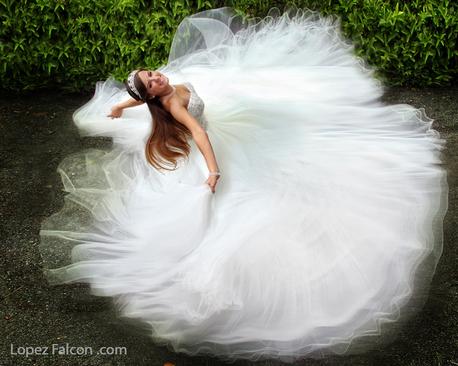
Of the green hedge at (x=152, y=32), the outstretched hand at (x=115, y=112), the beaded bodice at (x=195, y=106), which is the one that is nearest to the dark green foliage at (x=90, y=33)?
the green hedge at (x=152, y=32)

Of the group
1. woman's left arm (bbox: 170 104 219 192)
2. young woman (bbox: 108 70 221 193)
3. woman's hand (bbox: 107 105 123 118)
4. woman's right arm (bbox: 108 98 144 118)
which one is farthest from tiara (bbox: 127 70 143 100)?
woman's hand (bbox: 107 105 123 118)

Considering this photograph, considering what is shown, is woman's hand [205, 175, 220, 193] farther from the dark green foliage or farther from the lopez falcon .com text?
the dark green foliage

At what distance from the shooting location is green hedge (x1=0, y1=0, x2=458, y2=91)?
16.1 ft

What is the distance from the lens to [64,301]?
346 centimetres

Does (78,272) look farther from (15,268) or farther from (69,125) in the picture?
(69,125)

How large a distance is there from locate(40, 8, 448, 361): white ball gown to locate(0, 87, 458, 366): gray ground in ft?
0.32

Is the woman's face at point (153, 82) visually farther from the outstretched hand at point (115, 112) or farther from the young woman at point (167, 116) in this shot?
the outstretched hand at point (115, 112)

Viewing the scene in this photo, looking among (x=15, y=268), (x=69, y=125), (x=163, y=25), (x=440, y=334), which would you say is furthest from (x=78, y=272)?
(x=163, y=25)

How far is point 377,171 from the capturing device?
3193 millimetres

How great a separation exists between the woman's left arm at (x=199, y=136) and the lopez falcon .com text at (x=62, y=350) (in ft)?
3.30

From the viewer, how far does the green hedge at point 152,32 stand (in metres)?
4.91

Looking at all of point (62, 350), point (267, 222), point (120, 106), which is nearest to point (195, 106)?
point (120, 106)

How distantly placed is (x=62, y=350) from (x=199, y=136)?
131cm

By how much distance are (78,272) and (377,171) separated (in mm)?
1593
